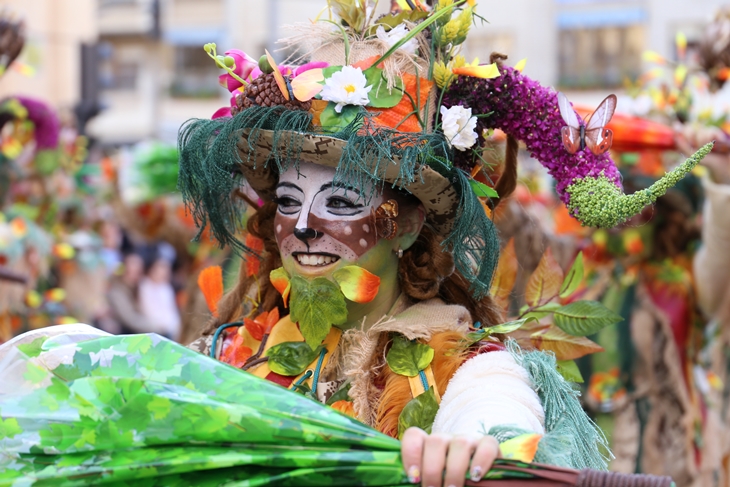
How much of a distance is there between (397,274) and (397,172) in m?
0.41

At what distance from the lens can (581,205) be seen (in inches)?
99.3

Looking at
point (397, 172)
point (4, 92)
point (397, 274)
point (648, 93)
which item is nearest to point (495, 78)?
point (397, 172)

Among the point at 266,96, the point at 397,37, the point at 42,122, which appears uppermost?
the point at 397,37

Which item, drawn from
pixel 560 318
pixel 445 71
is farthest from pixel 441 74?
pixel 560 318

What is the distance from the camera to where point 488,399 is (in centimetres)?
216


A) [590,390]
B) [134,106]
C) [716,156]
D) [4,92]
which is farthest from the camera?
Answer: [134,106]

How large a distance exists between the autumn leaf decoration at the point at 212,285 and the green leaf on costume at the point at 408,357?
0.71 meters

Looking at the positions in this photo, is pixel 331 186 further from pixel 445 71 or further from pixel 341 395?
pixel 341 395

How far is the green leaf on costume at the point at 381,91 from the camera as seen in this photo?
2.48 meters

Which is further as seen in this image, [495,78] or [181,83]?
[181,83]

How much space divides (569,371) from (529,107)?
735mm

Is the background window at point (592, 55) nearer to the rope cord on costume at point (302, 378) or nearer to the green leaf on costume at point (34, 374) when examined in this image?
the rope cord on costume at point (302, 378)

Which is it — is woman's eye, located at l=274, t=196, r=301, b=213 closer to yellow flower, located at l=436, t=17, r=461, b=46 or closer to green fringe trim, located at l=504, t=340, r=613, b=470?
yellow flower, located at l=436, t=17, r=461, b=46

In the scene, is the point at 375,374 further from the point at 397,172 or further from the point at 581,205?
the point at 581,205
